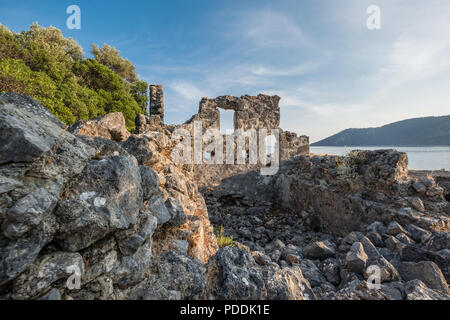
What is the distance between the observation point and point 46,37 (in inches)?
555

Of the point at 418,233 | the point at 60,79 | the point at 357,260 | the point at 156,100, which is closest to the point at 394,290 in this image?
the point at 357,260

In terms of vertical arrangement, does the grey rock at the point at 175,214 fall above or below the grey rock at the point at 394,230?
above

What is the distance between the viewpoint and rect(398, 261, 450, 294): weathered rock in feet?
7.04

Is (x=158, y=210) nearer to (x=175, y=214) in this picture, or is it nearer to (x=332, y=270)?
(x=175, y=214)

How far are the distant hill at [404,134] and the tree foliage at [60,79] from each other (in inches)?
1080

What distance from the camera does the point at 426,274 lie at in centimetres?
228

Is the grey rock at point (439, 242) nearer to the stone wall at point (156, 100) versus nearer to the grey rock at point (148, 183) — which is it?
the grey rock at point (148, 183)

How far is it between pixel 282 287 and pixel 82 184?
1.75 metres

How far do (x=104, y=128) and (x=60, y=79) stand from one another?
32.5ft

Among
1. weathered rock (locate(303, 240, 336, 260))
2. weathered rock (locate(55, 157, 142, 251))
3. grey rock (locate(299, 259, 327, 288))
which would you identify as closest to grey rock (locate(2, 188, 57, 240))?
weathered rock (locate(55, 157, 142, 251))

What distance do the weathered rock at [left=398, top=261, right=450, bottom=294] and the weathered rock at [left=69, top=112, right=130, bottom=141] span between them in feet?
13.3

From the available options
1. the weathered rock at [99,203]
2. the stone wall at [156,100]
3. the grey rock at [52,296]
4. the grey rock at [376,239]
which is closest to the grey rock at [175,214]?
the weathered rock at [99,203]

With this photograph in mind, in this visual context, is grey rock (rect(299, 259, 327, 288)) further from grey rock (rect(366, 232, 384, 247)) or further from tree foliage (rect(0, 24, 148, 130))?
tree foliage (rect(0, 24, 148, 130))

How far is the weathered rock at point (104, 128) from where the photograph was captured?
2568 millimetres
